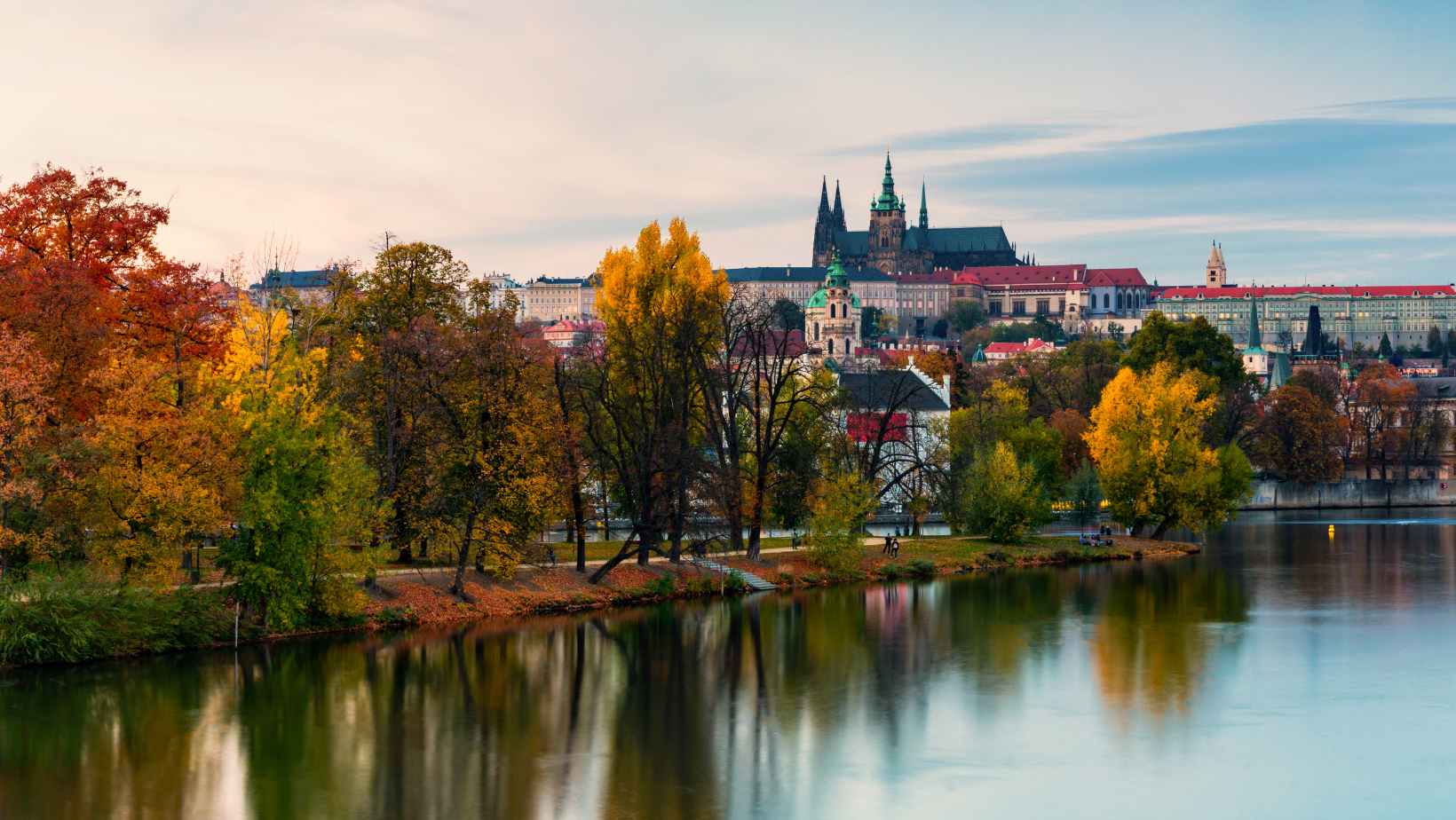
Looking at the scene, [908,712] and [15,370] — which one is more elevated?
[15,370]

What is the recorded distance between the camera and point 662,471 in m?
52.4

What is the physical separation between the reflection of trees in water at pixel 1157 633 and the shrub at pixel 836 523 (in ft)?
27.9

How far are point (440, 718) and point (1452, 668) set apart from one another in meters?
23.5

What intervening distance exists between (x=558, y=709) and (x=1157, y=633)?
61.5 ft

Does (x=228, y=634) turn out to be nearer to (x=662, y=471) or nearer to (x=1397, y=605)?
(x=662, y=471)

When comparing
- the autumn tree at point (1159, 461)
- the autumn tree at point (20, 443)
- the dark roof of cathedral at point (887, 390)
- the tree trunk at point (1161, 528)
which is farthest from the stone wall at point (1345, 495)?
the autumn tree at point (20, 443)

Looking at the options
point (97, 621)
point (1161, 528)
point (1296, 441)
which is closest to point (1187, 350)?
point (1296, 441)

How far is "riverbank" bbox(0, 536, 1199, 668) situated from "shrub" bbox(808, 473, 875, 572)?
0.59 meters

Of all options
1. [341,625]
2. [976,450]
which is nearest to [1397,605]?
[976,450]

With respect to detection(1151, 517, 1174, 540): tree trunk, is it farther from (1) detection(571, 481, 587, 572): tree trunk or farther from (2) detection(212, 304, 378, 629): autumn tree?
(2) detection(212, 304, 378, 629): autumn tree

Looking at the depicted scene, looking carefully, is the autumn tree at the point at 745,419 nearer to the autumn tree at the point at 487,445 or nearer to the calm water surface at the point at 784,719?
the calm water surface at the point at 784,719

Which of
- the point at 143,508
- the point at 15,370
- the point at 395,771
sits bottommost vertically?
the point at 395,771

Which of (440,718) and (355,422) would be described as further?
(355,422)

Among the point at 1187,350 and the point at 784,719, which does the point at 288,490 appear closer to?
the point at 784,719
